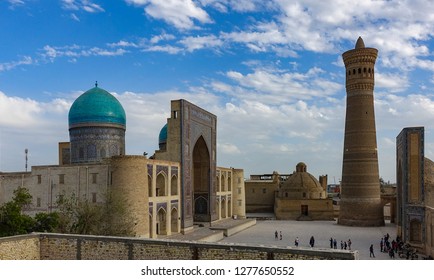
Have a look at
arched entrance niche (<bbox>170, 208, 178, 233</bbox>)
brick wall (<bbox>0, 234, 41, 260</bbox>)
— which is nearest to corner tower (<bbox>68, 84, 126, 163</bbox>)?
arched entrance niche (<bbox>170, 208, 178, 233</bbox>)

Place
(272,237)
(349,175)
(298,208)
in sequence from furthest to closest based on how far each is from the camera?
(298,208) < (349,175) < (272,237)

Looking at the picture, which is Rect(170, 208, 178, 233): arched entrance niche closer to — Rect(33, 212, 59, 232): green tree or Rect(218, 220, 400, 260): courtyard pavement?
Rect(218, 220, 400, 260): courtyard pavement

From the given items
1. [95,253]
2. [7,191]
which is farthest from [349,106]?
[95,253]

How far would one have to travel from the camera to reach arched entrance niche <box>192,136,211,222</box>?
102ft

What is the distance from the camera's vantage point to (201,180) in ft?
103

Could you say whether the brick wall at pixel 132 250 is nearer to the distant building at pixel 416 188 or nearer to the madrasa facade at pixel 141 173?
the madrasa facade at pixel 141 173

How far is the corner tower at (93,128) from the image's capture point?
29.2 metres

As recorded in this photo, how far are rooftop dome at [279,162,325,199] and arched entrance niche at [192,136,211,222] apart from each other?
12.6m

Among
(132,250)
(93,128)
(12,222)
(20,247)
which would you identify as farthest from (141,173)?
(93,128)

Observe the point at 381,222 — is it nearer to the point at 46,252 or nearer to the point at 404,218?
the point at 404,218

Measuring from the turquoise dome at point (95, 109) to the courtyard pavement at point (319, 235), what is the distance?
11169mm

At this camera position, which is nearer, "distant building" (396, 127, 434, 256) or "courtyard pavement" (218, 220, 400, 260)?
"distant building" (396, 127, 434, 256)
